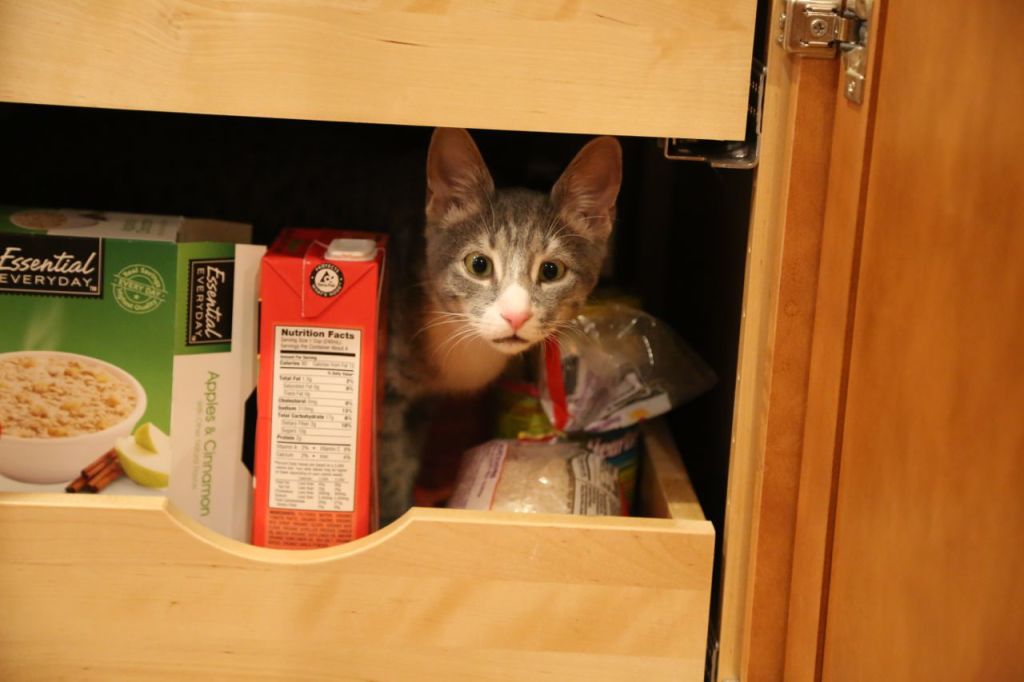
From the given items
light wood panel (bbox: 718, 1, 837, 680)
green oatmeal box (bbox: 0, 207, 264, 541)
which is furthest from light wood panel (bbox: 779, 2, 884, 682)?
green oatmeal box (bbox: 0, 207, 264, 541)

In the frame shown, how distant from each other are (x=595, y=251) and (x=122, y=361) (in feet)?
1.70

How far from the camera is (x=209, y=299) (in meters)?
0.90

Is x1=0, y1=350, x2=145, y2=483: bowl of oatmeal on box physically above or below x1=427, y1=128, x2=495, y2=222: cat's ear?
below

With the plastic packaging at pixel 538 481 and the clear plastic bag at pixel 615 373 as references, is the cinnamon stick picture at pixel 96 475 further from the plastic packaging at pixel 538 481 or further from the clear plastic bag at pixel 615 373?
the clear plastic bag at pixel 615 373

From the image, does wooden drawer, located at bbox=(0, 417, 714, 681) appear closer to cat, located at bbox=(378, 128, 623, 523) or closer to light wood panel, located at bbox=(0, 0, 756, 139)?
cat, located at bbox=(378, 128, 623, 523)

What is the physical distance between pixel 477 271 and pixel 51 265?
0.42 m

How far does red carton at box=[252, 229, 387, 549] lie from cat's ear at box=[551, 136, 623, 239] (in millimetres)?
265

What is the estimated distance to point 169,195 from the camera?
1256mm

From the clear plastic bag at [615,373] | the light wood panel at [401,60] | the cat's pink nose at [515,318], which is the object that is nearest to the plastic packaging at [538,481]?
the clear plastic bag at [615,373]

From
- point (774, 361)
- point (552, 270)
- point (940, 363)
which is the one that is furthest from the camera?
point (552, 270)

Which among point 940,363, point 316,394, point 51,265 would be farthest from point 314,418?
point 940,363

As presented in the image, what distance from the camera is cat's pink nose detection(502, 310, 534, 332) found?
0.98 m

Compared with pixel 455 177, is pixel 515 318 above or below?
below

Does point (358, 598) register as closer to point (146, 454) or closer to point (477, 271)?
point (146, 454)
